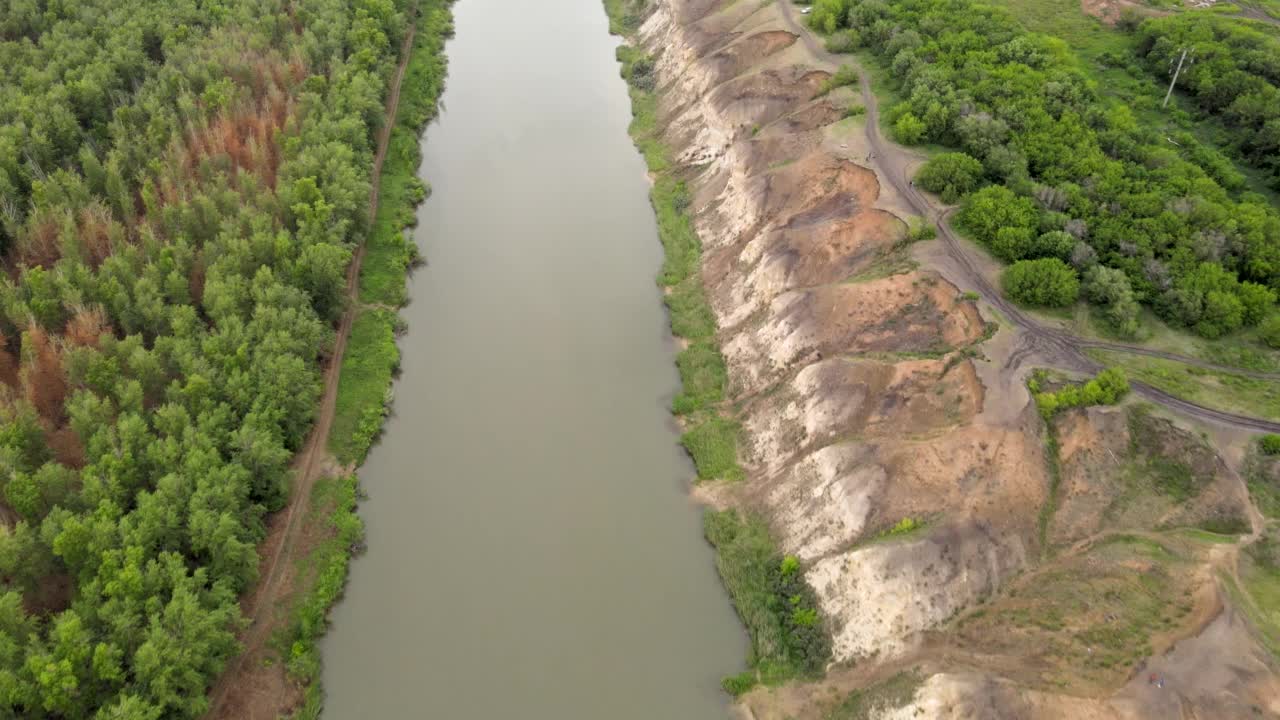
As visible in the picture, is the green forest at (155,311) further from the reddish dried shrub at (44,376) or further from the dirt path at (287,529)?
the dirt path at (287,529)

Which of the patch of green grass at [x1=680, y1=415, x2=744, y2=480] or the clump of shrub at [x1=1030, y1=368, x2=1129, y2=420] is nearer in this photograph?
the clump of shrub at [x1=1030, y1=368, x2=1129, y2=420]

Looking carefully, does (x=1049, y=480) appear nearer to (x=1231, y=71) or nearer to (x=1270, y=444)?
(x=1270, y=444)

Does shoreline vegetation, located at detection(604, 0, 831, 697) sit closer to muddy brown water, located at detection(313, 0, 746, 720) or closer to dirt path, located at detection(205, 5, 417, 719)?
muddy brown water, located at detection(313, 0, 746, 720)

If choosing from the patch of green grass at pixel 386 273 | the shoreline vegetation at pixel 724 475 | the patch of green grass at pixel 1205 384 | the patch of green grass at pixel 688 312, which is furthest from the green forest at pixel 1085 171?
the patch of green grass at pixel 386 273

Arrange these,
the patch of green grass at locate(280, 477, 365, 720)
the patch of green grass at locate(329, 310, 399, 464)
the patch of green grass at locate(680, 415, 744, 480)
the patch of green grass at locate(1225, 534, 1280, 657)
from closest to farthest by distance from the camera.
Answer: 1. the patch of green grass at locate(1225, 534, 1280, 657)
2. the patch of green grass at locate(280, 477, 365, 720)
3. the patch of green grass at locate(680, 415, 744, 480)
4. the patch of green grass at locate(329, 310, 399, 464)

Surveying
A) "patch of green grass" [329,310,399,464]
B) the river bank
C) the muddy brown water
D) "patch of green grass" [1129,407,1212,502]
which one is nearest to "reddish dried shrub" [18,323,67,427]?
the river bank

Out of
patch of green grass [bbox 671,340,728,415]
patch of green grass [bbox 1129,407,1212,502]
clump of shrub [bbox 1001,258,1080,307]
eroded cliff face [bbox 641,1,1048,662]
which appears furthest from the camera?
patch of green grass [bbox 671,340,728,415]

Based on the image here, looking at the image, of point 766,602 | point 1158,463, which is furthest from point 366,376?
point 1158,463
